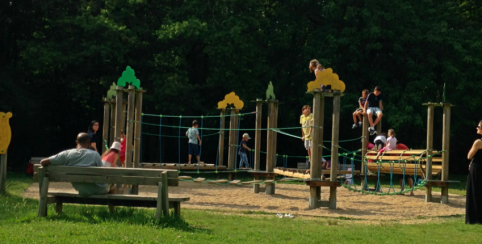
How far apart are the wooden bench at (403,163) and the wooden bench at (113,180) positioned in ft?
23.6

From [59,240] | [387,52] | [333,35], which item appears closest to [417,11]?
[387,52]

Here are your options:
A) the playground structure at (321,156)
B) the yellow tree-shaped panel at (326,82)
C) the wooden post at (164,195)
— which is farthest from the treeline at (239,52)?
the wooden post at (164,195)

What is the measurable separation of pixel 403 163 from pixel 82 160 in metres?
7.99

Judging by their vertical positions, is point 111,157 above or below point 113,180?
above

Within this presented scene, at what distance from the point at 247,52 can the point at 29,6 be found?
8.71m

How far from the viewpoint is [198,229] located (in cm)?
781

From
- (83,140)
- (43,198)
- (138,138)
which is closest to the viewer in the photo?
(43,198)

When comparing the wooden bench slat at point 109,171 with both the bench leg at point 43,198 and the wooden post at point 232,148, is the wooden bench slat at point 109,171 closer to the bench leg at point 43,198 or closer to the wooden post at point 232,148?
the bench leg at point 43,198

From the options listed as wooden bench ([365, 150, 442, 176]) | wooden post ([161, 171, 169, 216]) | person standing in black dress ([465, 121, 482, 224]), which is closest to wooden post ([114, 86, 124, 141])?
wooden post ([161, 171, 169, 216])

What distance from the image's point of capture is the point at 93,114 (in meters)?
27.5

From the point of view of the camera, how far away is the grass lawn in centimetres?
681

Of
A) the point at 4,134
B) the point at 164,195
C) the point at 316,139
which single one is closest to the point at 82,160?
the point at 164,195

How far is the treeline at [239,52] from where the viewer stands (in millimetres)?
22828

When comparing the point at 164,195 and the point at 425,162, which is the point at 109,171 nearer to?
the point at 164,195
